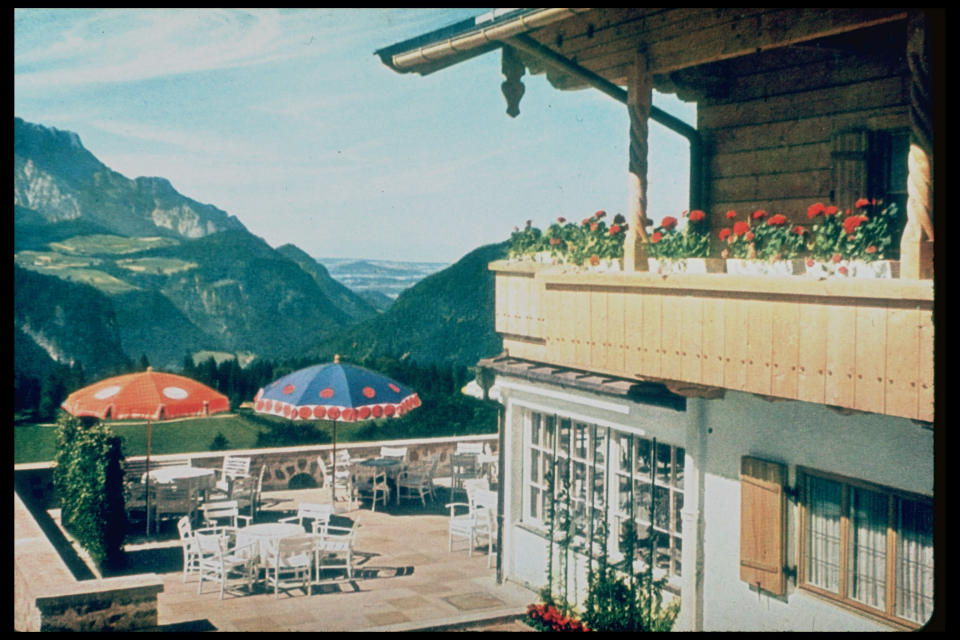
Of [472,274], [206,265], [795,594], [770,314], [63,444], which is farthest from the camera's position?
[206,265]

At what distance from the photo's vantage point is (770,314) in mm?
7152

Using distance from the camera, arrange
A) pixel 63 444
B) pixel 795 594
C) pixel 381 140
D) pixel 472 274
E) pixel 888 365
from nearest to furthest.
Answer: pixel 888 365 < pixel 795 594 < pixel 63 444 < pixel 381 140 < pixel 472 274

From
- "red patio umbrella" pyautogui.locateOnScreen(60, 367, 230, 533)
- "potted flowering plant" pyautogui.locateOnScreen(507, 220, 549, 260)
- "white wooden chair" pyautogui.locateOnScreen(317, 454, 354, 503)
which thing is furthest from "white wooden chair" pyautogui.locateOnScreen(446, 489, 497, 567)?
"potted flowering plant" pyautogui.locateOnScreen(507, 220, 549, 260)

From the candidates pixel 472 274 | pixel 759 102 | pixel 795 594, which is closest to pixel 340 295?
pixel 472 274

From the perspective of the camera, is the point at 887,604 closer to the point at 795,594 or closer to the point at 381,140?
the point at 795,594

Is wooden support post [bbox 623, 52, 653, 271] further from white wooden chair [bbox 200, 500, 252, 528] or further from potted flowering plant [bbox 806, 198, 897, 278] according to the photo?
white wooden chair [bbox 200, 500, 252, 528]

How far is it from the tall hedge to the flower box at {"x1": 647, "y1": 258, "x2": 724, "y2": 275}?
793cm

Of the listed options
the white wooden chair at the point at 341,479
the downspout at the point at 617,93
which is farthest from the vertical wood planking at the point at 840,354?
the white wooden chair at the point at 341,479

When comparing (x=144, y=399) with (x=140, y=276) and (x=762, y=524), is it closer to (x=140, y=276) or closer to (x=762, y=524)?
(x=762, y=524)

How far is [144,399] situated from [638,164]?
7.24m

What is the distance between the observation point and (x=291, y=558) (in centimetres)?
1207

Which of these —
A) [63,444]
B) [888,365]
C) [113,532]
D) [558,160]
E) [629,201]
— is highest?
[558,160]

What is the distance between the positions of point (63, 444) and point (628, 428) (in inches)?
347

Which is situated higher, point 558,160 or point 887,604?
point 558,160
